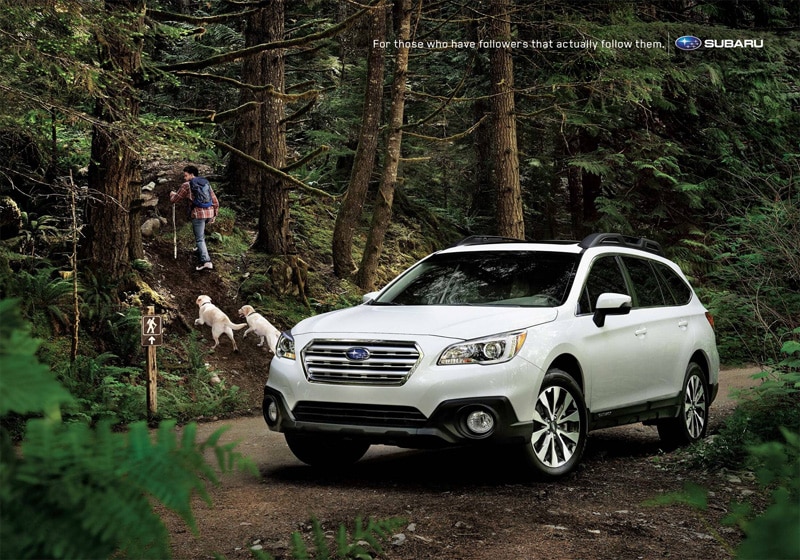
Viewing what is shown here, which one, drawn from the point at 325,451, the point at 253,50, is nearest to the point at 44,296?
the point at 253,50

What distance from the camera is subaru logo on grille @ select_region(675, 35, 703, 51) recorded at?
2312 cm

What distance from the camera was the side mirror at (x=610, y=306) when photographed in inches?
348

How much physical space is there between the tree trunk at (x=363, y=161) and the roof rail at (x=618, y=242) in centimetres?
1127

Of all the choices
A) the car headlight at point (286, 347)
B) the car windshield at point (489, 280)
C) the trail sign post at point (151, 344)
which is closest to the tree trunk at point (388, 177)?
the trail sign post at point (151, 344)

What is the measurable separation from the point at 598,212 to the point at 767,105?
16.2ft

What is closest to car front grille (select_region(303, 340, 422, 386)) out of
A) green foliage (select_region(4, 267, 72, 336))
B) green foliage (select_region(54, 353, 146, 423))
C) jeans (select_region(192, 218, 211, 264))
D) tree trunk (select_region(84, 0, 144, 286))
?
green foliage (select_region(54, 353, 146, 423))

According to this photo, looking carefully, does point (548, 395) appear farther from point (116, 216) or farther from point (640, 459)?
point (116, 216)

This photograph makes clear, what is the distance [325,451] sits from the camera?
9070mm

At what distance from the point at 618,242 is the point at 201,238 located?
10.3m

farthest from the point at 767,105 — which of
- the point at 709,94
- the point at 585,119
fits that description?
the point at 585,119

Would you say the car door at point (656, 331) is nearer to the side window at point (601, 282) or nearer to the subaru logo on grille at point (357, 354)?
the side window at point (601, 282)

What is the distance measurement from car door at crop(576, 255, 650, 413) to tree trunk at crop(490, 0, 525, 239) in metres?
10.8

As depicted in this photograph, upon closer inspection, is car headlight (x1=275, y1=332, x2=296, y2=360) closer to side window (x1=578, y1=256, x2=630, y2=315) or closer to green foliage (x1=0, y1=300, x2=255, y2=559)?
side window (x1=578, y1=256, x2=630, y2=315)

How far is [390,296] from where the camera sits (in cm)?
966
